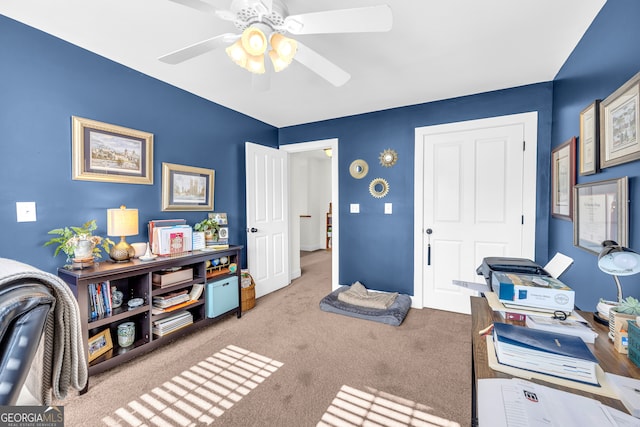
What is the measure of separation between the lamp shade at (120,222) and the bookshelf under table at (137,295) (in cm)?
25

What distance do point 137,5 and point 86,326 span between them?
204cm

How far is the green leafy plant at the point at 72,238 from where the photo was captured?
5.93 ft

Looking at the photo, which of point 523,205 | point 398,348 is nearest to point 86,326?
point 398,348

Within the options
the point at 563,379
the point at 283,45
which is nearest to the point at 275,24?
the point at 283,45

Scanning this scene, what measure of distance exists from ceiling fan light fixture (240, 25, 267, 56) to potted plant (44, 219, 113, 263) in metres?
1.71

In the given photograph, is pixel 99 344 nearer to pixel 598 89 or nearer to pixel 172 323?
pixel 172 323

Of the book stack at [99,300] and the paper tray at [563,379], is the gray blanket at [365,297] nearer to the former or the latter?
the paper tray at [563,379]

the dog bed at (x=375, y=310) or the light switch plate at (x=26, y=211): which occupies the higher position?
the light switch plate at (x=26, y=211)

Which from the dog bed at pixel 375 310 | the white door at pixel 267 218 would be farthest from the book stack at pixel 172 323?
the dog bed at pixel 375 310

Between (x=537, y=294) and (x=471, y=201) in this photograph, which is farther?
(x=471, y=201)

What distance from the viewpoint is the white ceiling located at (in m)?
1.59

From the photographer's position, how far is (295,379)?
1865 millimetres

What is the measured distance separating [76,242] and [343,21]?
2168 millimetres

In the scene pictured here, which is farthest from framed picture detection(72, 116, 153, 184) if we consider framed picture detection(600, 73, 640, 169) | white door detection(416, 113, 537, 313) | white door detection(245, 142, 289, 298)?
framed picture detection(600, 73, 640, 169)
